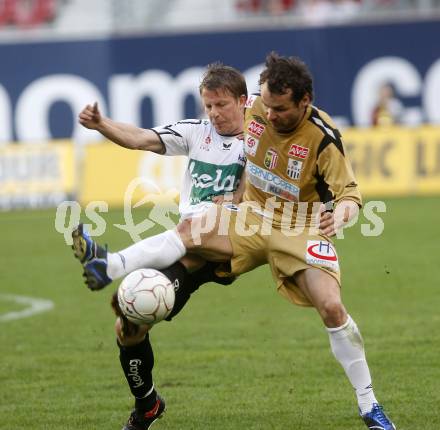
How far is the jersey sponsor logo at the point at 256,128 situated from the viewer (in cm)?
691

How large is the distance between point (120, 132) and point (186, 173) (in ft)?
2.00

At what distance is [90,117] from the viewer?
685 centimetres

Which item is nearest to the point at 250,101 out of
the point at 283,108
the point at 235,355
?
the point at 283,108

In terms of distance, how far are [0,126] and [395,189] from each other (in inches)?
406

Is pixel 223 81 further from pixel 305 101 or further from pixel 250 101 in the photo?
pixel 305 101

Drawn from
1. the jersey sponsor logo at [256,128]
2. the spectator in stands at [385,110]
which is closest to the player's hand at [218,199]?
the jersey sponsor logo at [256,128]

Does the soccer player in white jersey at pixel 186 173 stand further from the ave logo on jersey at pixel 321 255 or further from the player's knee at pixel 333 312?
the player's knee at pixel 333 312

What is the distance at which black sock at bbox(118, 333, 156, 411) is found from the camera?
7141mm

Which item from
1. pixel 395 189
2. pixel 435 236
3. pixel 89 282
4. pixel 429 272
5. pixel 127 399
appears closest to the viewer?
pixel 89 282

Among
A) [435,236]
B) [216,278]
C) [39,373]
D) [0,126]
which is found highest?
[216,278]

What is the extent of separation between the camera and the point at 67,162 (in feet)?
72.5

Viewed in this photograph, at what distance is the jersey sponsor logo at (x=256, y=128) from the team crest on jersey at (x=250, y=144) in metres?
0.03

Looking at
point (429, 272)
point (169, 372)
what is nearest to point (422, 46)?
point (429, 272)

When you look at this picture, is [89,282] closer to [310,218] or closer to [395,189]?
[310,218]
